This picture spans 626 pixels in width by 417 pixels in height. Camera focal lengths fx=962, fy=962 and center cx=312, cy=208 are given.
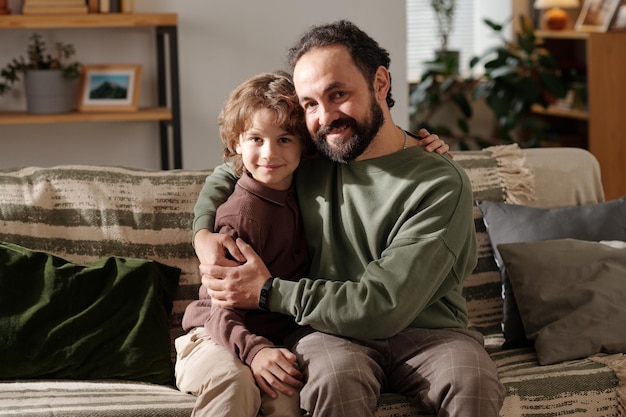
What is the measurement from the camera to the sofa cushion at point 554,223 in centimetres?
255

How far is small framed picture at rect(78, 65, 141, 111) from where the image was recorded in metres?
3.62

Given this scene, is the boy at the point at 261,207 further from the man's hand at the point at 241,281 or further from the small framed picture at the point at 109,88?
the small framed picture at the point at 109,88

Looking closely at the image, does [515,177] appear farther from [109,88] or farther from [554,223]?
[109,88]

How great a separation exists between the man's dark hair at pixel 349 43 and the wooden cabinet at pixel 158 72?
1.52 m

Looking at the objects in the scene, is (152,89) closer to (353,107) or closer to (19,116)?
(19,116)

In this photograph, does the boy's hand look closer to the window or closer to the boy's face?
the boy's face

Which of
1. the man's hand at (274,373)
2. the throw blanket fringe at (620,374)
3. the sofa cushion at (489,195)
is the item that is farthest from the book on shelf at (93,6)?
the throw blanket fringe at (620,374)

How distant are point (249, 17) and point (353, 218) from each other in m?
1.89

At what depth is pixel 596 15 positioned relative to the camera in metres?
5.38

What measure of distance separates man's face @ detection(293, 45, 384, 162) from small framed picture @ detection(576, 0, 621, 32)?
11.1 ft

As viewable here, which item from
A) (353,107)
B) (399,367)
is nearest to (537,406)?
(399,367)

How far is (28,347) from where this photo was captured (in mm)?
2262

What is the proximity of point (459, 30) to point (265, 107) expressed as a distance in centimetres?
419

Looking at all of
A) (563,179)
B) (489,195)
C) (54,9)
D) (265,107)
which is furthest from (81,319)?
(54,9)
